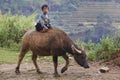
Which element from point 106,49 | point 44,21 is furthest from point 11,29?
point 44,21

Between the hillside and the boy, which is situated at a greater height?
the boy

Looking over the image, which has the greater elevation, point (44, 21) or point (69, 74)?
point (44, 21)

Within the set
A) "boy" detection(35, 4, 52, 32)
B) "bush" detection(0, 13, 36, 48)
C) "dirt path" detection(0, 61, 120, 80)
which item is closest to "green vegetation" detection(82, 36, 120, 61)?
"dirt path" detection(0, 61, 120, 80)

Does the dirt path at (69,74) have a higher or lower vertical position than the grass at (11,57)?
higher

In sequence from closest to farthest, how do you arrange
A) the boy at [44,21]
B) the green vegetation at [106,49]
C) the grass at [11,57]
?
the boy at [44,21] < the green vegetation at [106,49] < the grass at [11,57]

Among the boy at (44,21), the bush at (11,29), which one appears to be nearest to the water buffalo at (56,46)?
the boy at (44,21)

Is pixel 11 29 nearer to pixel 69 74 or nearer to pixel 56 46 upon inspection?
pixel 69 74

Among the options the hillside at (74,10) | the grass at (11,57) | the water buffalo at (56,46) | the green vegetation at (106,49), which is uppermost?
the water buffalo at (56,46)

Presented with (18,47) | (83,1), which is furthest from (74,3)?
(18,47)

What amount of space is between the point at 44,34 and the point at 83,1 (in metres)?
41.6

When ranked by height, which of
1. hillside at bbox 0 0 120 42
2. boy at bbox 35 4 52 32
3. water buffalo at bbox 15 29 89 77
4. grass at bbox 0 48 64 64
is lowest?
hillside at bbox 0 0 120 42

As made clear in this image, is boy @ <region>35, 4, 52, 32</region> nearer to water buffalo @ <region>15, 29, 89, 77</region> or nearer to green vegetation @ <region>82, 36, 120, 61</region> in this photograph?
water buffalo @ <region>15, 29, 89, 77</region>

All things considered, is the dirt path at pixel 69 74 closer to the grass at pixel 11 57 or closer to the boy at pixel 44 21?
the boy at pixel 44 21

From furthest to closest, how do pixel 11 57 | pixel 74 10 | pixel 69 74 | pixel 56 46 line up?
pixel 74 10 < pixel 11 57 < pixel 69 74 < pixel 56 46
